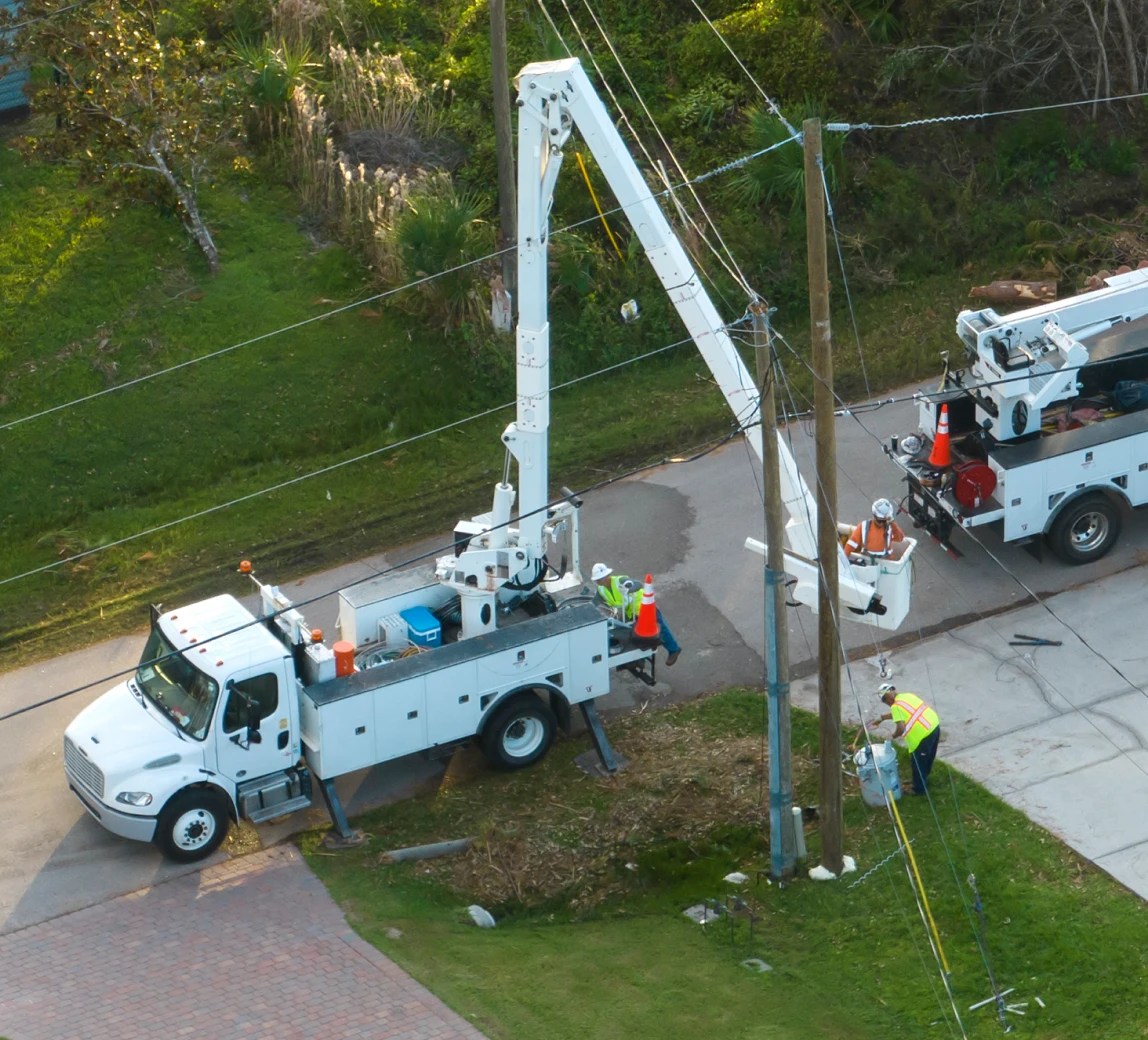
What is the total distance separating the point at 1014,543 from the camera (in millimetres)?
21109

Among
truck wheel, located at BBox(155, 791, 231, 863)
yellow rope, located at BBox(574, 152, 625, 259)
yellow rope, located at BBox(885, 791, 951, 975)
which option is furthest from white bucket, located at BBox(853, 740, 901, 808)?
yellow rope, located at BBox(574, 152, 625, 259)

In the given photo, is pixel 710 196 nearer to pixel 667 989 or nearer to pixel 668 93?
pixel 668 93

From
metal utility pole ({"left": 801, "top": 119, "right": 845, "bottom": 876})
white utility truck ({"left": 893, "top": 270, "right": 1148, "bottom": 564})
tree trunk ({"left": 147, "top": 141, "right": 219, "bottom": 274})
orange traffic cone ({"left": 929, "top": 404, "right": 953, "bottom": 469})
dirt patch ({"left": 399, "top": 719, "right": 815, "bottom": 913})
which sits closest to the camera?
metal utility pole ({"left": 801, "top": 119, "right": 845, "bottom": 876})

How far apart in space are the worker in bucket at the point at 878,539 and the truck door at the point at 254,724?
5577mm

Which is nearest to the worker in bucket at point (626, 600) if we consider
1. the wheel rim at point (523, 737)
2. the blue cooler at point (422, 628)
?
the wheel rim at point (523, 737)

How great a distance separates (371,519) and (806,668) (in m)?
6.30

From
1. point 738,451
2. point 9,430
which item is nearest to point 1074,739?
point 738,451

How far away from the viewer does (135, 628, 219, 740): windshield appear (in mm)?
16234

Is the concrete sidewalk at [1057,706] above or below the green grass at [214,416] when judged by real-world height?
below

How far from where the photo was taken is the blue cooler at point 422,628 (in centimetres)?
1756

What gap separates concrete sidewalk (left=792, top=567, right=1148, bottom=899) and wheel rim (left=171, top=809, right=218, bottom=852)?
6105 millimetres

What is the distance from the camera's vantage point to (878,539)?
17.1 m

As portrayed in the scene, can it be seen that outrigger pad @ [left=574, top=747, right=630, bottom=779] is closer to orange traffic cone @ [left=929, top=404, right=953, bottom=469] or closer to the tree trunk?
orange traffic cone @ [left=929, top=404, right=953, bottom=469]

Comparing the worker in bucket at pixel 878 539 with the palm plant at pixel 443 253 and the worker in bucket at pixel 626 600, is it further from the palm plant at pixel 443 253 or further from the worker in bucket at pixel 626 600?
the palm plant at pixel 443 253
